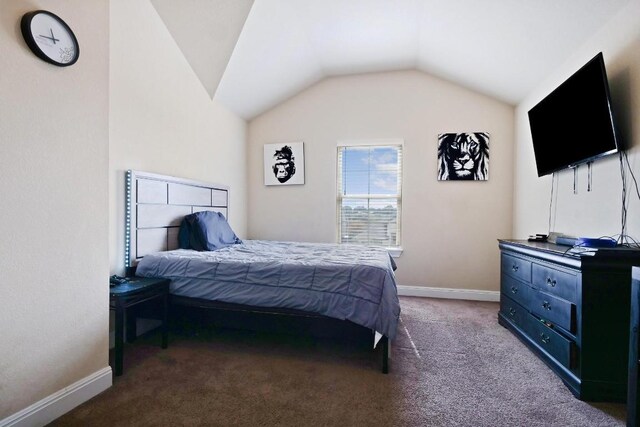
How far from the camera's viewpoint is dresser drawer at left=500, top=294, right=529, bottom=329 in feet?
8.40

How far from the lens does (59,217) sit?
1.60 m

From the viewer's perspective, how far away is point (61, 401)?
5.22ft

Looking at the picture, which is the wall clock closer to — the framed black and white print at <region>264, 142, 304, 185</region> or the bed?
the bed

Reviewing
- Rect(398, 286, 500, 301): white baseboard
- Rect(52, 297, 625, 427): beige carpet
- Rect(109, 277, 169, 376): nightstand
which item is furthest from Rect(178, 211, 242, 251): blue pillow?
Rect(398, 286, 500, 301): white baseboard

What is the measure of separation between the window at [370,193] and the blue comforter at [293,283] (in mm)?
1889

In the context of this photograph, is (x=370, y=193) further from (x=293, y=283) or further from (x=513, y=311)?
(x=293, y=283)

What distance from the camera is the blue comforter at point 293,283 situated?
208 cm

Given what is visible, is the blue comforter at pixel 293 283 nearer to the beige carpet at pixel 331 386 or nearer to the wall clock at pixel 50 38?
the beige carpet at pixel 331 386

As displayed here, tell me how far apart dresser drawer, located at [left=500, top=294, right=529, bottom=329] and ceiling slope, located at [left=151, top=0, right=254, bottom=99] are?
348 cm

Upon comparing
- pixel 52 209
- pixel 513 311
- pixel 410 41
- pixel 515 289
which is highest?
pixel 410 41

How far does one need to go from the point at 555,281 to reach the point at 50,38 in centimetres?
323

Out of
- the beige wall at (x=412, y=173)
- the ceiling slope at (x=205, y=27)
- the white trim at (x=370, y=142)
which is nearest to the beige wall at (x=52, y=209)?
the ceiling slope at (x=205, y=27)

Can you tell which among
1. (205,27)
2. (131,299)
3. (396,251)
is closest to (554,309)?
(396,251)

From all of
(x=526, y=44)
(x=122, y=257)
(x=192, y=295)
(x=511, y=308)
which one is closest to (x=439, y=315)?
(x=511, y=308)
